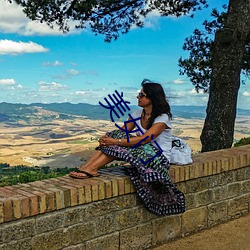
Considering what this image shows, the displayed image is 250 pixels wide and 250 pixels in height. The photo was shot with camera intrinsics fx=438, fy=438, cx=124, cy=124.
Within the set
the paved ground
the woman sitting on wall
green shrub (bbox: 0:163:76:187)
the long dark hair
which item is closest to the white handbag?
the woman sitting on wall

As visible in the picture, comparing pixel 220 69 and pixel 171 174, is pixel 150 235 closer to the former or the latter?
pixel 171 174

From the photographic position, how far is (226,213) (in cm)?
441

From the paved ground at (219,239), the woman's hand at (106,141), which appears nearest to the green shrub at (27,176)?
the woman's hand at (106,141)

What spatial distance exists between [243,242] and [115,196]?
4.43ft

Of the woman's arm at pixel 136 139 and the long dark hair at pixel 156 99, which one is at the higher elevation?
the long dark hair at pixel 156 99

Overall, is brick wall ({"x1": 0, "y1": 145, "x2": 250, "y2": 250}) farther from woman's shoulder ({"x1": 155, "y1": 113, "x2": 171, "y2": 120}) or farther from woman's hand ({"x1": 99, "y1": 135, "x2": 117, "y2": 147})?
woman's shoulder ({"x1": 155, "y1": 113, "x2": 171, "y2": 120})

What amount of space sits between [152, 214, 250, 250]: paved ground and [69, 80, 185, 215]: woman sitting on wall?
33 centimetres

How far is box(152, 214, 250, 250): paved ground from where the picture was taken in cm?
377

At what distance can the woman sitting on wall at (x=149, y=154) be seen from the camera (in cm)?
346

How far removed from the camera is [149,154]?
11.5ft

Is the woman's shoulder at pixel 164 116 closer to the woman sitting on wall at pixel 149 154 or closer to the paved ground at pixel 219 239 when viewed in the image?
the woman sitting on wall at pixel 149 154

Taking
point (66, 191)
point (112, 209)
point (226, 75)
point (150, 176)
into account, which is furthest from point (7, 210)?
point (226, 75)

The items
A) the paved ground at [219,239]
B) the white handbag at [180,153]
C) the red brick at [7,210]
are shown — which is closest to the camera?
the red brick at [7,210]

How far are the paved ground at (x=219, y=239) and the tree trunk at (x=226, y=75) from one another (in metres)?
2.76
